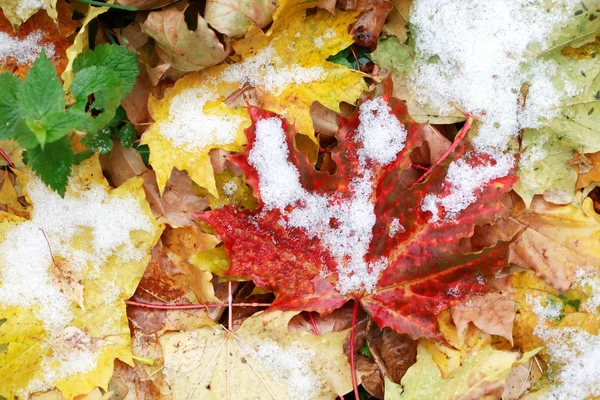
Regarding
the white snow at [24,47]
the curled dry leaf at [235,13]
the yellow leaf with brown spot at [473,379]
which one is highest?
the curled dry leaf at [235,13]

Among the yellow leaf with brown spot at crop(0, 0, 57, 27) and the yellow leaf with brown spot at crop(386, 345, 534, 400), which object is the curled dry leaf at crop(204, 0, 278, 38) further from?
the yellow leaf with brown spot at crop(386, 345, 534, 400)

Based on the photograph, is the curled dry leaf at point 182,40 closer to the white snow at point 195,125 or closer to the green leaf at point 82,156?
the white snow at point 195,125

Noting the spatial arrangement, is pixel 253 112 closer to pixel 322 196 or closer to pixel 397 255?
pixel 322 196

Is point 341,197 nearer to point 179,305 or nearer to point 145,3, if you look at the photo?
point 179,305

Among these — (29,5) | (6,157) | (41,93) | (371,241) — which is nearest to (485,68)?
(371,241)

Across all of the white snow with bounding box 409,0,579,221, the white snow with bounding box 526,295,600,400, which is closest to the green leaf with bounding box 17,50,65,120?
the white snow with bounding box 409,0,579,221

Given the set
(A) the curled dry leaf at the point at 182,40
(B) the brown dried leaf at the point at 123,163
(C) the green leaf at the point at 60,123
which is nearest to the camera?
A: (C) the green leaf at the point at 60,123

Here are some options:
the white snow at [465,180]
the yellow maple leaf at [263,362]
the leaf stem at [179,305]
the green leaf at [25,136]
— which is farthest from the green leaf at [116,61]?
the white snow at [465,180]
